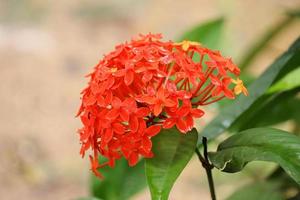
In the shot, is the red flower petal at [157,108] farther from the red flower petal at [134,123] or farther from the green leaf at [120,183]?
the green leaf at [120,183]

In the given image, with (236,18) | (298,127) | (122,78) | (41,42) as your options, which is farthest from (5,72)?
(122,78)

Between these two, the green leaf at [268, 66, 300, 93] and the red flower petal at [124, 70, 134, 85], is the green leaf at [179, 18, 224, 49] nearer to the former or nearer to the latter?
the green leaf at [268, 66, 300, 93]

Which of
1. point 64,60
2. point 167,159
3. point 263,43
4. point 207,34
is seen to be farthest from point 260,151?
point 64,60

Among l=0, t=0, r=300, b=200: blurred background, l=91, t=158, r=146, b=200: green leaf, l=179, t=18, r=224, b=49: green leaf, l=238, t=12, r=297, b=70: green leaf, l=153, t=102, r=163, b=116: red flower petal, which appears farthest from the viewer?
l=0, t=0, r=300, b=200: blurred background

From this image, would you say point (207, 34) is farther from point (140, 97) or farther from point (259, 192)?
point (140, 97)

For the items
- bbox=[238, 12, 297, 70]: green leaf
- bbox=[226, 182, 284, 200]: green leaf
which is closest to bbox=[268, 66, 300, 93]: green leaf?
bbox=[226, 182, 284, 200]: green leaf

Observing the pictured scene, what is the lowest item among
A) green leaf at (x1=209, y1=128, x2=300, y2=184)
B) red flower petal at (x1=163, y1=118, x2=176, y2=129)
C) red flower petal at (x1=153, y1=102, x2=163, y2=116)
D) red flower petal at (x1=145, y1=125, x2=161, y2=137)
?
green leaf at (x1=209, y1=128, x2=300, y2=184)

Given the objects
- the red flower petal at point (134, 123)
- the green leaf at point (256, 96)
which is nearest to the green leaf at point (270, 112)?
the green leaf at point (256, 96)
